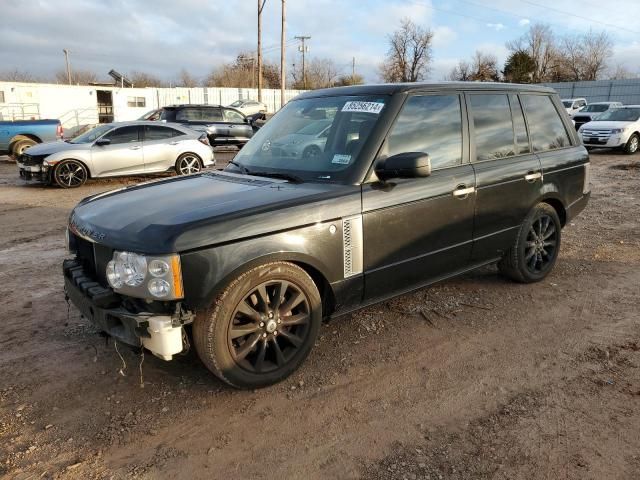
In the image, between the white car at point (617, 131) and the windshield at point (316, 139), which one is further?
the white car at point (617, 131)

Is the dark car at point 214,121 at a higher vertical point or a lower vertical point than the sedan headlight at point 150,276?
higher

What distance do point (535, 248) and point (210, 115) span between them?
1537 centimetres

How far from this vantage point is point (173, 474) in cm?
253

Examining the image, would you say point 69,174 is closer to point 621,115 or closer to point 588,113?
point 621,115

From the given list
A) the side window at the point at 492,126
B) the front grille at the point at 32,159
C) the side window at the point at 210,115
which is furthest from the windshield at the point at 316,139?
the side window at the point at 210,115

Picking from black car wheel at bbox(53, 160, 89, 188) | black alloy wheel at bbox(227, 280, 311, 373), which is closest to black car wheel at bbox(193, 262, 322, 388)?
black alloy wheel at bbox(227, 280, 311, 373)

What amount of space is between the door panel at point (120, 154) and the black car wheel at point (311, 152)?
9241 millimetres

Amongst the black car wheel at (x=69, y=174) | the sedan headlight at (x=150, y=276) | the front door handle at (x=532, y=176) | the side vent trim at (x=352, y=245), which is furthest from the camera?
the black car wheel at (x=69, y=174)

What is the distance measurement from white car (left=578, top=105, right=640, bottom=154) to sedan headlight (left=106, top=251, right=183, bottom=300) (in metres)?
18.2

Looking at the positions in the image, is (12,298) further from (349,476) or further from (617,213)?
(617,213)

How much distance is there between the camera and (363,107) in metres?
3.83

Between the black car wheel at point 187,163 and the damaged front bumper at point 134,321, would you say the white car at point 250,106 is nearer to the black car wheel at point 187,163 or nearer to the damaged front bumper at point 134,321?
the black car wheel at point 187,163

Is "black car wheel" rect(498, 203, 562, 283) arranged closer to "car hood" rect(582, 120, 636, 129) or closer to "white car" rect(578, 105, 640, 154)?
"white car" rect(578, 105, 640, 154)

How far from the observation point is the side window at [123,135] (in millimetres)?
12000
